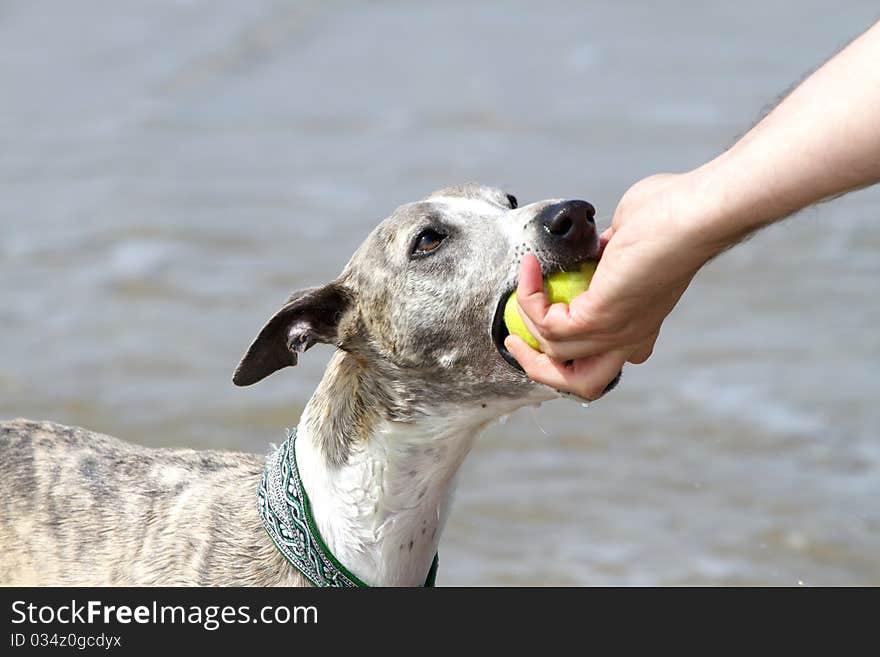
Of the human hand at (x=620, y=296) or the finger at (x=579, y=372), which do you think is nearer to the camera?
the human hand at (x=620, y=296)

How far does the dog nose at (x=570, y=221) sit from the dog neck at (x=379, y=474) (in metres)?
0.72

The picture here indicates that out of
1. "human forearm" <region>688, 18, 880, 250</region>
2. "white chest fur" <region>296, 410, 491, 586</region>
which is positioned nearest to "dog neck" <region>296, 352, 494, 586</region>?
"white chest fur" <region>296, 410, 491, 586</region>

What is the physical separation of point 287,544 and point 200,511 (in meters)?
0.44

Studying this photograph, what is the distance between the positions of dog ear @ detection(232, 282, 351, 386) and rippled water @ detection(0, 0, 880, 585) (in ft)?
4.04

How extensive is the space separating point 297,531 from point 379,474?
342 mm

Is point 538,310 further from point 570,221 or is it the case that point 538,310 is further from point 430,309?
point 430,309

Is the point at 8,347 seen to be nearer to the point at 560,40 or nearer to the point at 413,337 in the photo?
the point at 413,337

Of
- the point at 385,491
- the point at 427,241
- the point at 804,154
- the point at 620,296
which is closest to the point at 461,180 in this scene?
the point at 427,241

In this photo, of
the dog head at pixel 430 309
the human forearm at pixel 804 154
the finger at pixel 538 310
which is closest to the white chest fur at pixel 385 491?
the dog head at pixel 430 309

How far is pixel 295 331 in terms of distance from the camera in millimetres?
4805

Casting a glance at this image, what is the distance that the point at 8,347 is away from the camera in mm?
9375

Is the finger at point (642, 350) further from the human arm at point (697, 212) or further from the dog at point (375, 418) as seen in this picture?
the dog at point (375, 418)

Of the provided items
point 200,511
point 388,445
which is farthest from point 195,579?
point 388,445

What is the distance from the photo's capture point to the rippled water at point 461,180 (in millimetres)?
7359
